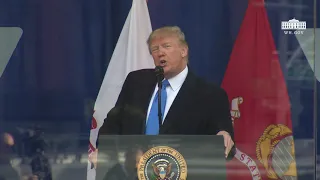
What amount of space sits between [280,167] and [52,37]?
1.67 meters

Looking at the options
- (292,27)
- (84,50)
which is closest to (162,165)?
(84,50)

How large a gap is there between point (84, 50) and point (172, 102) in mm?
689

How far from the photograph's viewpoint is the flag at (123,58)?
11.8ft

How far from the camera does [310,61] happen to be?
11.7 feet

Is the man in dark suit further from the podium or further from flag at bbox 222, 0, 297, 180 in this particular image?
the podium

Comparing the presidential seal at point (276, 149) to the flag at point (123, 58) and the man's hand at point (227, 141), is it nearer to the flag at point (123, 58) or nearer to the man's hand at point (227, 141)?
the man's hand at point (227, 141)

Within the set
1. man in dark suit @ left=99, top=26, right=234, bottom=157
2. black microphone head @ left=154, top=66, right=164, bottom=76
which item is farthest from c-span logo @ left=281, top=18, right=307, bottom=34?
black microphone head @ left=154, top=66, right=164, bottom=76

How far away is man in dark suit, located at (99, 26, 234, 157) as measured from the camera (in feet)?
11.0

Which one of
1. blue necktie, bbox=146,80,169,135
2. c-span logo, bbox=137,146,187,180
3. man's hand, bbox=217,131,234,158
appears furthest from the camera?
blue necktie, bbox=146,80,169,135

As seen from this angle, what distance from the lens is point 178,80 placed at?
11.2 ft

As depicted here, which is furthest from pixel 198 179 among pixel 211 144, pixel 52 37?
pixel 52 37

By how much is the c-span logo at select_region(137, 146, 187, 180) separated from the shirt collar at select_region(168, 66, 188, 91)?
532mm

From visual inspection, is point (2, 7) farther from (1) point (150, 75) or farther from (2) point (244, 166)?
(2) point (244, 166)

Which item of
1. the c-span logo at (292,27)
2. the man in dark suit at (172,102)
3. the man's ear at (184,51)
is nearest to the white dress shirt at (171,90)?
the man in dark suit at (172,102)
